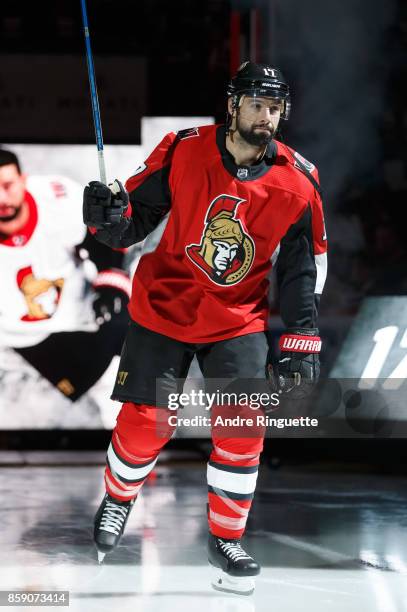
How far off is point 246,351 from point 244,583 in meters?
0.66

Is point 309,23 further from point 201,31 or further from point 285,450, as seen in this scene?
point 285,450

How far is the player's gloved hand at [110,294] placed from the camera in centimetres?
633

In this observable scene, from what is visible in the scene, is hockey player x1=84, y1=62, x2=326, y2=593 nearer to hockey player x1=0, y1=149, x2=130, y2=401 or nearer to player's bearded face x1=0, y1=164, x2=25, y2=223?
hockey player x1=0, y1=149, x2=130, y2=401

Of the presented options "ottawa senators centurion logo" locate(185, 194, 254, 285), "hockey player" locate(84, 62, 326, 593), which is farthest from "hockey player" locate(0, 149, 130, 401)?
"ottawa senators centurion logo" locate(185, 194, 254, 285)

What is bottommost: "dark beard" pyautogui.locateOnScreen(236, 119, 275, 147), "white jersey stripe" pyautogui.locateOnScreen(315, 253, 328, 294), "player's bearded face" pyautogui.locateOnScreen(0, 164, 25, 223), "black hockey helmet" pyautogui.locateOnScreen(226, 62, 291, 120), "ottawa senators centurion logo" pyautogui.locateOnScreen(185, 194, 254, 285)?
"player's bearded face" pyautogui.locateOnScreen(0, 164, 25, 223)

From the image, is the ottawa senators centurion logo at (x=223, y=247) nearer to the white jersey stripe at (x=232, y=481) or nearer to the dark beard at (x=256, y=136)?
the dark beard at (x=256, y=136)

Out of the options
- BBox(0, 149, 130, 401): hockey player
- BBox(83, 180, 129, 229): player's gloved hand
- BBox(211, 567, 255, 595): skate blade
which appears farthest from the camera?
BBox(0, 149, 130, 401): hockey player

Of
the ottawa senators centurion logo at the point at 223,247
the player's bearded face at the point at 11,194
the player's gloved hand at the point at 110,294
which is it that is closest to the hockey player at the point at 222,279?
the ottawa senators centurion logo at the point at 223,247

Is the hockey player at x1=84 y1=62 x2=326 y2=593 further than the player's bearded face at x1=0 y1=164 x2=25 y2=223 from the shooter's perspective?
No

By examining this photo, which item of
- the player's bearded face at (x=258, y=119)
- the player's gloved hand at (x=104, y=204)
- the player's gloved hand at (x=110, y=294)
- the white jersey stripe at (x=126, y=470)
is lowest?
the player's gloved hand at (x=110, y=294)

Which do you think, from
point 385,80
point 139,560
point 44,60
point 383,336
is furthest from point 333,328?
point 139,560

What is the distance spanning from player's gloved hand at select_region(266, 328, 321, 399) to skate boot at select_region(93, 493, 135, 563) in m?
0.58

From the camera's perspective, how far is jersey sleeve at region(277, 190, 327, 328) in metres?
3.47

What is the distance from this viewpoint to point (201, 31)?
627 centimetres
